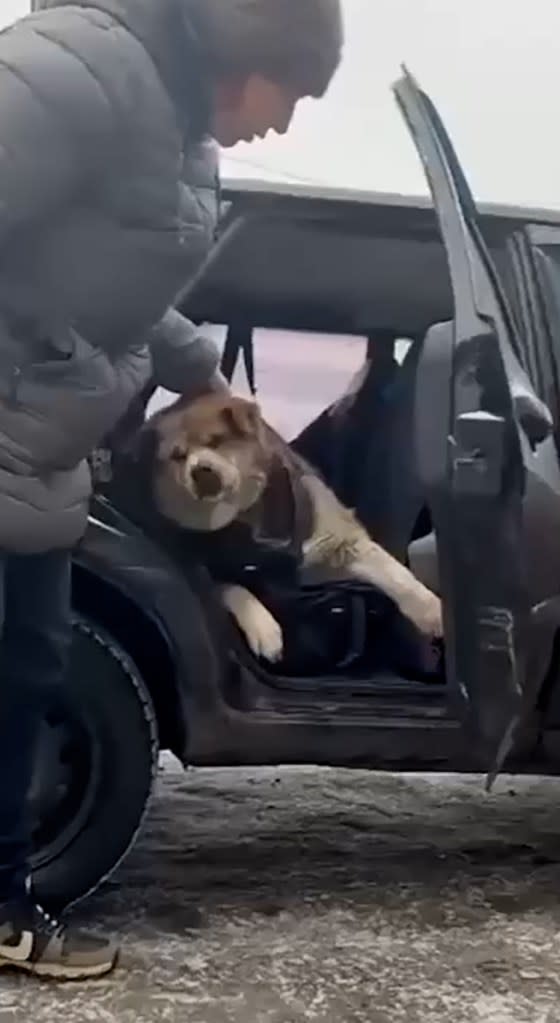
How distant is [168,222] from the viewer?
214cm

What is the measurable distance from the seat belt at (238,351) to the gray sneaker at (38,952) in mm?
895

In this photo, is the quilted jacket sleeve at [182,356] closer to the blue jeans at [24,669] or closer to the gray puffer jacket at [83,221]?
the gray puffer jacket at [83,221]

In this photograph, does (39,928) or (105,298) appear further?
(39,928)

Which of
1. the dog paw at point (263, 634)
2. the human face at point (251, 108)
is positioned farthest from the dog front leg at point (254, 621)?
the human face at point (251, 108)

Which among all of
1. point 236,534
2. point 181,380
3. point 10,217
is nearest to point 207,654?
point 236,534

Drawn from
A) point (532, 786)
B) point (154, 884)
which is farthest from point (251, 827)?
point (532, 786)

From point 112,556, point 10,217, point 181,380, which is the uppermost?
point 10,217

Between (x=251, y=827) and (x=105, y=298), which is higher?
(x=105, y=298)

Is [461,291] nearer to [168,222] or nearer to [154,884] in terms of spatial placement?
[168,222]

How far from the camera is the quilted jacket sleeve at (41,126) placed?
6.37 feet

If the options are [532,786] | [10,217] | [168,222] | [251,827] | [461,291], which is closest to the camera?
[10,217]

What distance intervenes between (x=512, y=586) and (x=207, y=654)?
50 centimetres

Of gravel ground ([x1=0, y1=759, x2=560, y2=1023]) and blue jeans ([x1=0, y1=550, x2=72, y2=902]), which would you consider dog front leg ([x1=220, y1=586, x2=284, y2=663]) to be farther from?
gravel ground ([x1=0, y1=759, x2=560, y2=1023])

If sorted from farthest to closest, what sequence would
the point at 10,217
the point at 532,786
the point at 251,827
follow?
the point at 532,786, the point at 251,827, the point at 10,217
